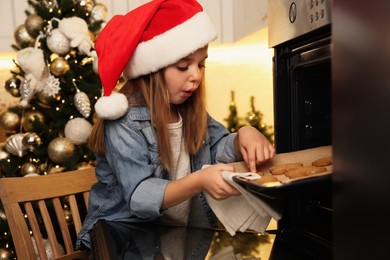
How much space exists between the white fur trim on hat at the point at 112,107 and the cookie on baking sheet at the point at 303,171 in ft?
1.45

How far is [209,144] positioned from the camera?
116 cm

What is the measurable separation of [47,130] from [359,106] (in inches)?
67.1

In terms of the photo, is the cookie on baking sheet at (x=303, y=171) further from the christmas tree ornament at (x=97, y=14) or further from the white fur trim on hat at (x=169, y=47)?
the christmas tree ornament at (x=97, y=14)

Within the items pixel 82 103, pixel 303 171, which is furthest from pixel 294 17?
pixel 82 103

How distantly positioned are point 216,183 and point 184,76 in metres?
0.37

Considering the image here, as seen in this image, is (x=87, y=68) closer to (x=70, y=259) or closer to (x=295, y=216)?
(x=70, y=259)

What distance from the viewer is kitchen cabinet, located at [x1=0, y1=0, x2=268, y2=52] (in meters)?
2.16

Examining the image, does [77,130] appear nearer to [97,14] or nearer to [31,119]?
[31,119]

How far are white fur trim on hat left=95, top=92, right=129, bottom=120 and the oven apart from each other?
32 centimetres

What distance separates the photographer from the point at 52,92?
1.86m

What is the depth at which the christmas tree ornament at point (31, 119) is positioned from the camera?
1898 mm

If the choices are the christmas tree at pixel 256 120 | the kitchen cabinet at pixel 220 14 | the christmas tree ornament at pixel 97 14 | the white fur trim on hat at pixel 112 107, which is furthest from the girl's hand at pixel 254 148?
the christmas tree at pixel 256 120

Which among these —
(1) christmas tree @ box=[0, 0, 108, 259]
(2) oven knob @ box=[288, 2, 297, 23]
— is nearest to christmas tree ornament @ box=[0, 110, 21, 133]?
(1) christmas tree @ box=[0, 0, 108, 259]

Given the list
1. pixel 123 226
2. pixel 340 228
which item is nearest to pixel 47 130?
pixel 123 226
